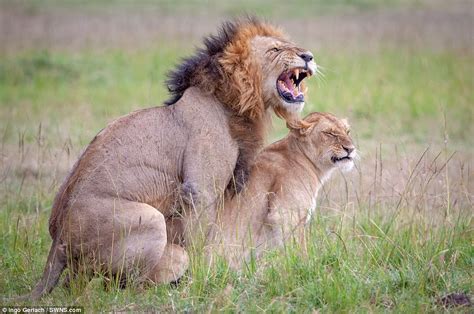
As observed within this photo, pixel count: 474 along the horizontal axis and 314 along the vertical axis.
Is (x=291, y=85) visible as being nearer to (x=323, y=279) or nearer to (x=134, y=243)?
(x=323, y=279)

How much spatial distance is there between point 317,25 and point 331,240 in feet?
39.9

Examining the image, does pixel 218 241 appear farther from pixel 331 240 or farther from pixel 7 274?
pixel 7 274

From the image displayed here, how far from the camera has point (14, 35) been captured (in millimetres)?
16953

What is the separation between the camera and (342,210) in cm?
602

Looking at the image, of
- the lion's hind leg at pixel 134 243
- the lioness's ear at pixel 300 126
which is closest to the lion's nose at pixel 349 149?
the lioness's ear at pixel 300 126

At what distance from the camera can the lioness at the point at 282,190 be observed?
5.57 metres

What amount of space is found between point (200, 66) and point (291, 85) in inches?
22.7

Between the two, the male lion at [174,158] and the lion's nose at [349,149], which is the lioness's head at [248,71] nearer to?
the male lion at [174,158]

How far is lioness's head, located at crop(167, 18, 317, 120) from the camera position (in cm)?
565

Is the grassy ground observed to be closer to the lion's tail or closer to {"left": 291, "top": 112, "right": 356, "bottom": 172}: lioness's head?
the lion's tail

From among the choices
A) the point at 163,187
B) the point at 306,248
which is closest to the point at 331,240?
the point at 306,248

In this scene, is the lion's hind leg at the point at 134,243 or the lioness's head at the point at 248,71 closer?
the lion's hind leg at the point at 134,243

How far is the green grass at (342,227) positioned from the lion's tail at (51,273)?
0.21 feet

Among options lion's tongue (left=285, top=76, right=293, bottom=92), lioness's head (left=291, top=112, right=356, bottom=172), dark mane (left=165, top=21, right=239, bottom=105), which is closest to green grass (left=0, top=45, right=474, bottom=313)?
lioness's head (left=291, top=112, right=356, bottom=172)
